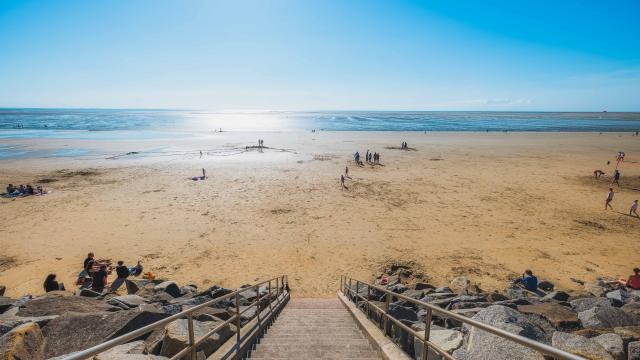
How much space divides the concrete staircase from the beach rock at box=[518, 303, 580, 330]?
12.2 ft

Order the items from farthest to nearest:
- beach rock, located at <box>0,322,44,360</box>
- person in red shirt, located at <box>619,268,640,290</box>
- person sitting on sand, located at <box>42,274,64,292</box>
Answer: person in red shirt, located at <box>619,268,640,290</box>
person sitting on sand, located at <box>42,274,64,292</box>
beach rock, located at <box>0,322,44,360</box>

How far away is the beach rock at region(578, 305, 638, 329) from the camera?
19.8 feet

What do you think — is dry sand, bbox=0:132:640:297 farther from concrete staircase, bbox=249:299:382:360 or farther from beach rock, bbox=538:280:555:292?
concrete staircase, bbox=249:299:382:360

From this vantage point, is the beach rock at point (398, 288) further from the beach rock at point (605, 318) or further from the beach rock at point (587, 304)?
the beach rock at point (605, 318)

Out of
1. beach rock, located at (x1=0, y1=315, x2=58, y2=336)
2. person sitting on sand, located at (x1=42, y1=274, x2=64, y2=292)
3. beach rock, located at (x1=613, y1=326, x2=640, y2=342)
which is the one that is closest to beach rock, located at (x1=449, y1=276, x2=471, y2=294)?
beach rock, located at (x1=613, y1=326, x2=640, y2=342)

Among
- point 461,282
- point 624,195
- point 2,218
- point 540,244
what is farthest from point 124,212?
point 624,195

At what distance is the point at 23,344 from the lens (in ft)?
13.6

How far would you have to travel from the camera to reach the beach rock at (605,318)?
6043 millimetres

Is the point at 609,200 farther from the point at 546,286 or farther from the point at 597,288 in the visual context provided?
the point at 546,286

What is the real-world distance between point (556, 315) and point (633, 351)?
79.5 inches

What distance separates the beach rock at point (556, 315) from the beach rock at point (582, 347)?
155 centimetres

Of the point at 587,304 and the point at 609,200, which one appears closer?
the point at 587,304

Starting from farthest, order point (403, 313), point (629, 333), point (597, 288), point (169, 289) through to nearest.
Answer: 1. point (597, 288)
2. point (169, 289)
3. point (403, 313)
4. point (629, 333)

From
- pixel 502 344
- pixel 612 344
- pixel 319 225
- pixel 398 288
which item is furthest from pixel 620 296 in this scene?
pixel 319 225
